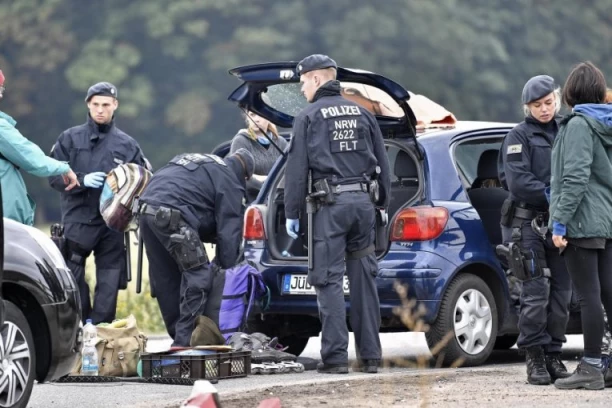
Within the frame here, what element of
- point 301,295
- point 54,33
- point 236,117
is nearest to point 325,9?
point 236,117

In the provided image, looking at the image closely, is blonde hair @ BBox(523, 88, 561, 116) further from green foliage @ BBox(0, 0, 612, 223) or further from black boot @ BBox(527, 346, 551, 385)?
green foliage @ BBox(0, 0, 612, 223)

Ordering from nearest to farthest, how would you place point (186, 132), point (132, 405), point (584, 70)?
1. point (132, 405)
2. point (584, 70)
3. point (186, 132)

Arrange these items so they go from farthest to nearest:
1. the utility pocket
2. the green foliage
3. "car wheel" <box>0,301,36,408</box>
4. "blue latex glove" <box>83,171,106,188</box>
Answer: the green foliage → "blue latex glove" <box>83,171,106,188</box> → the utility pocket → "car wheel" <box>0,301,36,408</box>

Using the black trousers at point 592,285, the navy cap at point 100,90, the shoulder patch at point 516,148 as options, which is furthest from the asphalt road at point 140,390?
the navy cap at point 100,90

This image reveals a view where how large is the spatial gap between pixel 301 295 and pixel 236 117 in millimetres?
40200

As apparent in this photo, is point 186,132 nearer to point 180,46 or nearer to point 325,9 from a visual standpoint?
point 180,46

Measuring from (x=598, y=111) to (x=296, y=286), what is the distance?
2.54 meters

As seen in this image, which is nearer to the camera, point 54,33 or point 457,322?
point 457,322

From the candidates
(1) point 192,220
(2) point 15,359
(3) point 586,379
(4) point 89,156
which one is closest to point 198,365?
(1) point 192,220

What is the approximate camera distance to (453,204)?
29.7 feet

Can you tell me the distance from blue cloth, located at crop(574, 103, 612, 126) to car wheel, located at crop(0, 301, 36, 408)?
3192 mm

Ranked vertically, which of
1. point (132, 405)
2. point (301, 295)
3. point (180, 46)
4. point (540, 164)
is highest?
point (180, 46)

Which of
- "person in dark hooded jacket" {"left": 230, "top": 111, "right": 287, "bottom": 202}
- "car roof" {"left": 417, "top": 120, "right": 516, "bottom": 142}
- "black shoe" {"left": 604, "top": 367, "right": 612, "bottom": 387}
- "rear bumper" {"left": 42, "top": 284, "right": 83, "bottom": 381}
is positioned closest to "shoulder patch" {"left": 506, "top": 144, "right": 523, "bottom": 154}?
"car roof" {"left": 417, "top": 120, "right": 516, "bottom": 142}

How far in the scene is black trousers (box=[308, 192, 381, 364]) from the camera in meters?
8.62
